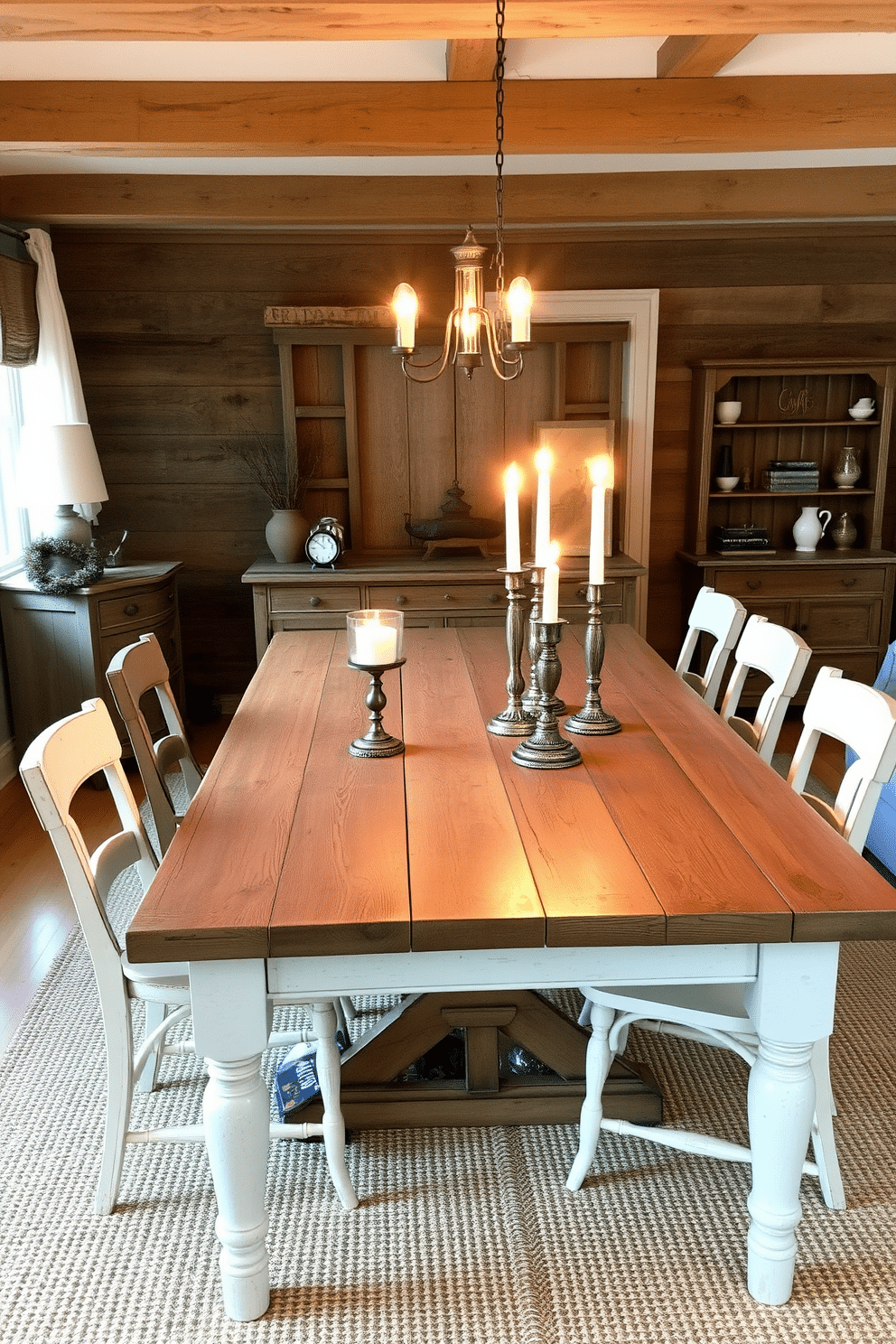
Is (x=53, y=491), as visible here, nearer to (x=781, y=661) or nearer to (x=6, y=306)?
(x=6, y=306)

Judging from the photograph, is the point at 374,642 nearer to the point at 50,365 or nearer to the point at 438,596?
the point at 438,596

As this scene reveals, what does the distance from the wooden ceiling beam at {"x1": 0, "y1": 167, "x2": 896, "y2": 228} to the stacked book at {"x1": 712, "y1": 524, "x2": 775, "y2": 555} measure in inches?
54.2

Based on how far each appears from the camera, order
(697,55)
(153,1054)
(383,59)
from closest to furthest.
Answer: (153,1054) → (697,55) → (383,59)

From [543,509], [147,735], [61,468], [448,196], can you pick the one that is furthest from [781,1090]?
[448,196]

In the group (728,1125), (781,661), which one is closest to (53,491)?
(781,661)

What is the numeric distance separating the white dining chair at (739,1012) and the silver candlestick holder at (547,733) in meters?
0.44

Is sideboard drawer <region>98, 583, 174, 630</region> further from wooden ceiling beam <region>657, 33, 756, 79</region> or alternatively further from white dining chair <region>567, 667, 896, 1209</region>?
white dining chair <region>567, 667, 896, 1209</region>

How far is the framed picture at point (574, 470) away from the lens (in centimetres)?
502

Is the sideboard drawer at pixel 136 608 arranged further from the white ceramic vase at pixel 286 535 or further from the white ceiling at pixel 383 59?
the white ceiling at pixel 383 59

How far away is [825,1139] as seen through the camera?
2.04 m

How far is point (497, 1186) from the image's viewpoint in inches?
82.8

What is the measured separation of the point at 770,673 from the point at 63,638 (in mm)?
2802

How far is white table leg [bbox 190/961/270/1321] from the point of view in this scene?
5.31 ft

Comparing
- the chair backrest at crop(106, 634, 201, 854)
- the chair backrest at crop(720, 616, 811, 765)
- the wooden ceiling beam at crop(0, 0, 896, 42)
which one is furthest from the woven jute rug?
the wooden ceiling beam at crop(0, 0, 896, 42)
